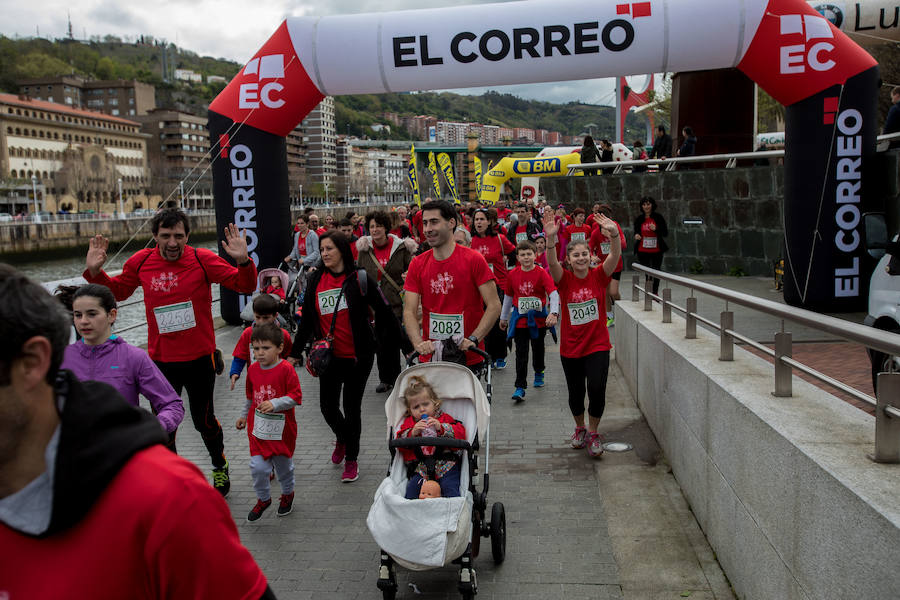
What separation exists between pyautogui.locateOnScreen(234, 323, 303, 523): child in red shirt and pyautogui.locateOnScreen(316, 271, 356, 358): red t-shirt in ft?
2.28

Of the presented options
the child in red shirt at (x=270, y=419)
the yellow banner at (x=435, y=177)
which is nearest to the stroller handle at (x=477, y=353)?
the child in red shirt at (x=270, y=419)

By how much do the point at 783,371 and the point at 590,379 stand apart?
257cm

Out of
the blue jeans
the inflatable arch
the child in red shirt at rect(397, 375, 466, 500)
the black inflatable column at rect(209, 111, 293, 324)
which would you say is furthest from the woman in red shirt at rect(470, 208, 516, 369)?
the blue jeans

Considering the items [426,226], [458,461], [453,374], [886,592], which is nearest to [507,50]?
[426,226]

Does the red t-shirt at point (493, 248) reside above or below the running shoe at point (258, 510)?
above

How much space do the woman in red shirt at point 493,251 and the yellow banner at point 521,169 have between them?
21.9 meters

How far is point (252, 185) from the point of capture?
11469 mm

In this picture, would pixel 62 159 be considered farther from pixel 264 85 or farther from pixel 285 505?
pixel 285 505

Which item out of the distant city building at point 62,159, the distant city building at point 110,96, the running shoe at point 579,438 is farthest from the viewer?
the distant city building at point 110,96

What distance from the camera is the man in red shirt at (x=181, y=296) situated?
5438 millimetres

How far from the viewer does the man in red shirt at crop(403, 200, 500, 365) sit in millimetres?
5645

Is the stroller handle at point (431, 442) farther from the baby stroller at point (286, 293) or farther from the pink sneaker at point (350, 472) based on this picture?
the baby stroller at point (286, 293)

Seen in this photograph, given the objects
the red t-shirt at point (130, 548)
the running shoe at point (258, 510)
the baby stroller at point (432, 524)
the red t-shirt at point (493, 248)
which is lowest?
the running shoe at point (258, 510)

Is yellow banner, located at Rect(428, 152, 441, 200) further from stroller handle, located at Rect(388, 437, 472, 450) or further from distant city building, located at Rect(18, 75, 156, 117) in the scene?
distant city building, located at Rect(18, 75, 156, 117)
